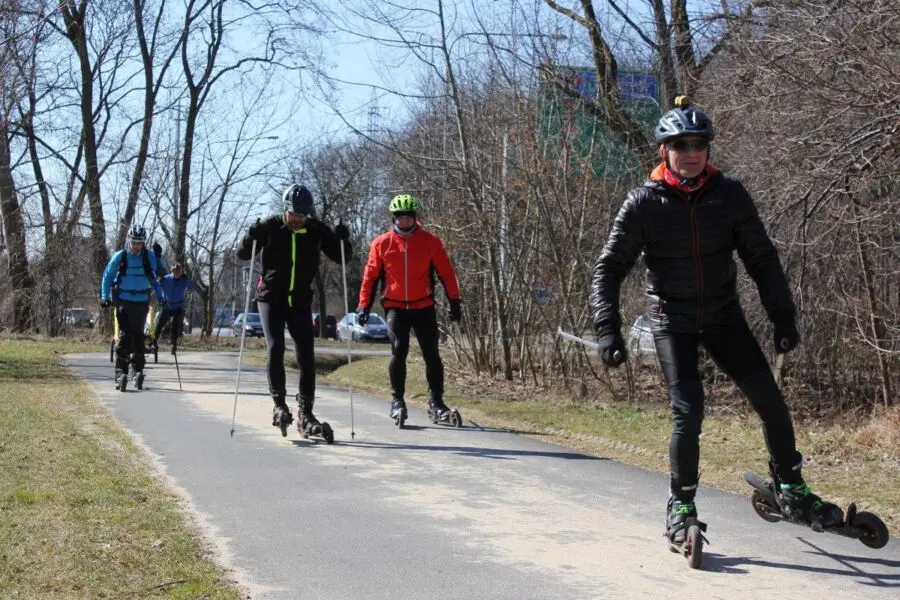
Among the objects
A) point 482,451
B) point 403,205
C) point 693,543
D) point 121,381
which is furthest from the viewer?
point 121,381

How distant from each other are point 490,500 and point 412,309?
13.5ft

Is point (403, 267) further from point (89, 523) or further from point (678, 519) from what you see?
point (678, 519)

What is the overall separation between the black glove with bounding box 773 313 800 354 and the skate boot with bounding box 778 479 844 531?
2.28ft

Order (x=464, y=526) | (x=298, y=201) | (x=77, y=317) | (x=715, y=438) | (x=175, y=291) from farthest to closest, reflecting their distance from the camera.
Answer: (x=77, y=317) < (x=175, y=291) < (x=715, y=438) < (x=298, y=201) < (x=464, y=526)

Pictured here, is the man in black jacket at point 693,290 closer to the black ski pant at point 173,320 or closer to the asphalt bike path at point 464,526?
the asphalt bike path at point 464,526

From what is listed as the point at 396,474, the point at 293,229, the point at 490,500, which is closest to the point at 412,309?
the point at 293,229

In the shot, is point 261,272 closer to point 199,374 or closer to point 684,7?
point 684,7

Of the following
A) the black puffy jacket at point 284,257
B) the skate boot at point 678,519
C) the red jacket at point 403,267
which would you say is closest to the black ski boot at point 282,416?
the black puffy jacket at point 284,257

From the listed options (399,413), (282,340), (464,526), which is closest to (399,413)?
(399,413)

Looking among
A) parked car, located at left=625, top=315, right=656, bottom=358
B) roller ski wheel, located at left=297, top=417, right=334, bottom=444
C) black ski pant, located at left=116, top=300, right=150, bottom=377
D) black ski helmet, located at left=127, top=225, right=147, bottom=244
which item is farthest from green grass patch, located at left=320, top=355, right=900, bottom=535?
black ski helmet, located at left=127, top=225, right=147, bottom=244

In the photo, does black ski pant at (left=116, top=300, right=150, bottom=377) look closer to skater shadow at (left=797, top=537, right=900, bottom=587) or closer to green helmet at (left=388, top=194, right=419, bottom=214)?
green helmet at (left=388, top=194, right=419, bottom=214)

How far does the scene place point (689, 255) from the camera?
18.5 feet

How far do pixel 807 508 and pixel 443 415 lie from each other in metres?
6.02

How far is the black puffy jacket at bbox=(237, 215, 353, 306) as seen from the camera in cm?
984
